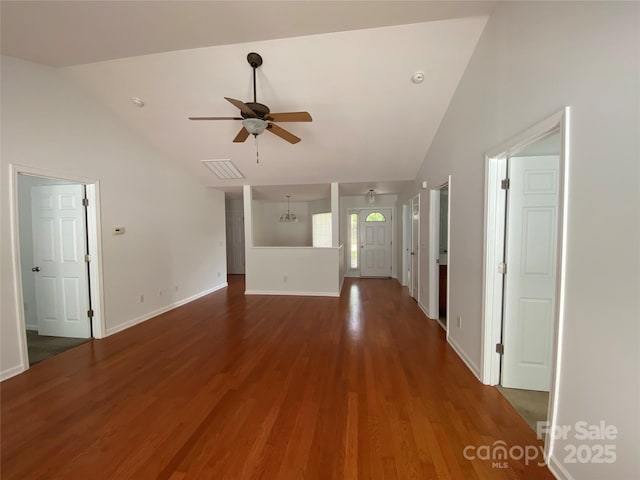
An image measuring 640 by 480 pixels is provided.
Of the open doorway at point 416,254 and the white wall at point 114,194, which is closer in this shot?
the white wall at point 114,194

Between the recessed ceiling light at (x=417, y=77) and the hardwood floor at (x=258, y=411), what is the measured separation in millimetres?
3086

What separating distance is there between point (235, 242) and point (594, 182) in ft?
26.3

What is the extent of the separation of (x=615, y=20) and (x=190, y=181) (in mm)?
5614

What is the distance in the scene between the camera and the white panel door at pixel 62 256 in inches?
126

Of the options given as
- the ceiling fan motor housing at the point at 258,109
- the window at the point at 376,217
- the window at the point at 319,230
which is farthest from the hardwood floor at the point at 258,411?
the window at the point at 319,230

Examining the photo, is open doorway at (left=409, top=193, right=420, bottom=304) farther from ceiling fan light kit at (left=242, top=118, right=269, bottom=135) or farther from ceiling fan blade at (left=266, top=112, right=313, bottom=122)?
ceiling fan light kit at (left=242, top=118, right=269, bottom=135)

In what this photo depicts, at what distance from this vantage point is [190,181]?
5027 mm

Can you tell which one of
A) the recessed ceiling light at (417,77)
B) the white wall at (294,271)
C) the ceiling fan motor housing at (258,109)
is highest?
the recessed ceiling light at (417,77)

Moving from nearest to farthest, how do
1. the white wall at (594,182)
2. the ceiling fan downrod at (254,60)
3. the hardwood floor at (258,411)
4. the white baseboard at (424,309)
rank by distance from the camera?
1. the white wall at (594,182)
2. the hardwood floor at (258,411)
3. the ceiling fan downrod at (254,60)
4. the white baseboard at (424,309)

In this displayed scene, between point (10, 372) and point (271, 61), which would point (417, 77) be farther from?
point (10, 372)

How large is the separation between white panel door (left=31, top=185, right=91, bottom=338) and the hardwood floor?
588 millimetres

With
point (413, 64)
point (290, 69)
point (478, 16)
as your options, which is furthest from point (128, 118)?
point (478, 16)

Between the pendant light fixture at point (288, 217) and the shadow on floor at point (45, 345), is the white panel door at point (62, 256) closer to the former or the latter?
the shadow on floor at point (45, 345)

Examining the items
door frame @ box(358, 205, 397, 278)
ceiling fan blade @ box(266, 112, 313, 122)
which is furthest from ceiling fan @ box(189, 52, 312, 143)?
door frame @ box(358, 205, 397, 278)
